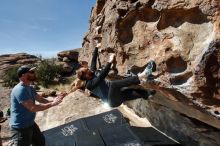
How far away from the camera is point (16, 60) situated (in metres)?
38.2

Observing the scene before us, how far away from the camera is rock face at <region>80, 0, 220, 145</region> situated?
548 cm

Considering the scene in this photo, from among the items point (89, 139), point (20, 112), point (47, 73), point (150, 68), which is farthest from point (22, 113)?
point (47, 73)

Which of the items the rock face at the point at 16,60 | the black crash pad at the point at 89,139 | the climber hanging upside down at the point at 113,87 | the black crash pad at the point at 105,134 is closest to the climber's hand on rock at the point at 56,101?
the climber hanging upside down at the point at 113,87

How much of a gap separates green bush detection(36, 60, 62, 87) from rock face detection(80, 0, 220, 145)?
1970 cm

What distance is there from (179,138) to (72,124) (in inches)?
101

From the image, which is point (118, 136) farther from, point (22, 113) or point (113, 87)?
point (22, 113)

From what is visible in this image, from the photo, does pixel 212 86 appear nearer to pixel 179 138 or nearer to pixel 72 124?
pixel 179 138

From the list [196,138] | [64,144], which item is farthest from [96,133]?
[196,138]

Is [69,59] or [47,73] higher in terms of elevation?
[69,59]

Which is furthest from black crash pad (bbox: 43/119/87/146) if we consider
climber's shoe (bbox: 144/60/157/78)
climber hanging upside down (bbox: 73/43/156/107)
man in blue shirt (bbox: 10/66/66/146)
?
man in blue shirt (bbox: 10/66/66/146)

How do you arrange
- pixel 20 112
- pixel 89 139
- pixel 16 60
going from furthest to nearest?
1. pixel 16 60
2. pixel 89 139
3. pixel 20 112

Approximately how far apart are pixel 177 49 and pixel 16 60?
3396 centimetres

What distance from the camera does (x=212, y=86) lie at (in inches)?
219

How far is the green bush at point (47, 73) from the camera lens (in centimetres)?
2735
